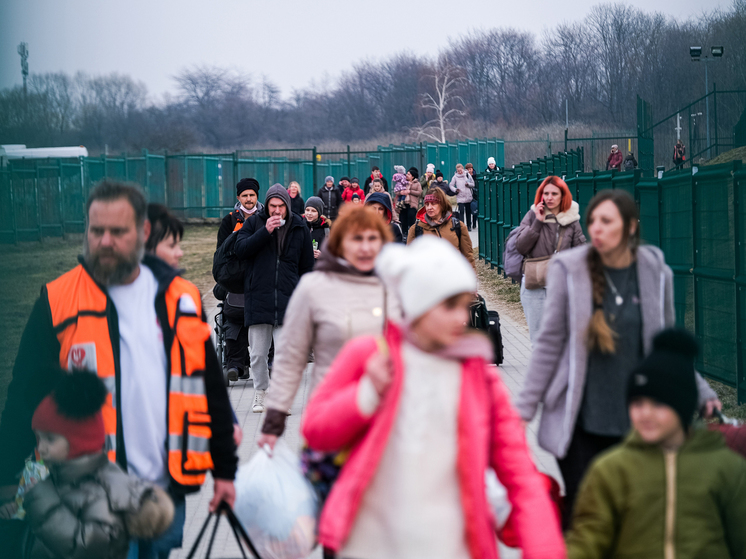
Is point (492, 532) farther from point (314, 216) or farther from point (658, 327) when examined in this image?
point (314, 216)

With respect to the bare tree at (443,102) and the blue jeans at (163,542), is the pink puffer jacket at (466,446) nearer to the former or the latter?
the blue jeans at (163,542)

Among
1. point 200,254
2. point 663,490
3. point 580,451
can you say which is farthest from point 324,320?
point 200,254

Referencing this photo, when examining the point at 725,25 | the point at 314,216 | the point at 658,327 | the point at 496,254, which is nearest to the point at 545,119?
the point at 725,25

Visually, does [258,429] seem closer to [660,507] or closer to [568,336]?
[568,336]

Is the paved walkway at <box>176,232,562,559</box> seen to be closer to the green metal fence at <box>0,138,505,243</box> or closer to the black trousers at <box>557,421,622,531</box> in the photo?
the black trousers at <box>557,421,622,531</box>

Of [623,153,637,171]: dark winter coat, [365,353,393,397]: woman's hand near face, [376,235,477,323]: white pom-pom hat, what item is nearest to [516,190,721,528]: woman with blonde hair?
[376,235,477,323]: white pom-pom hat

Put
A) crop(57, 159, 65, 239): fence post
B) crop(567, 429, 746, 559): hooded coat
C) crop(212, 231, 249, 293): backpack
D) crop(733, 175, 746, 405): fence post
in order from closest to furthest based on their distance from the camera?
crop(567, 429, 746, 559): hooded coat < crop(733, 175, 746, 405): fence post < crop(212, 231, 249, 293): backpack < crop(57, 159, 65, 239): fence post

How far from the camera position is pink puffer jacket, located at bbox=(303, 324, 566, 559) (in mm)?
2385

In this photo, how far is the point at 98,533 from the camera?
9.83 feet

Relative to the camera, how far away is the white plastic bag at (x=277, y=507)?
3252 mm

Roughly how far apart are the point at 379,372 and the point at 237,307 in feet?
22.1

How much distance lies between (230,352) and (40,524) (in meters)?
6.32

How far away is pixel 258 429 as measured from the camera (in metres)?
7.62

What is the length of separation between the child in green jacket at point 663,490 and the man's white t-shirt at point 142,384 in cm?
144
